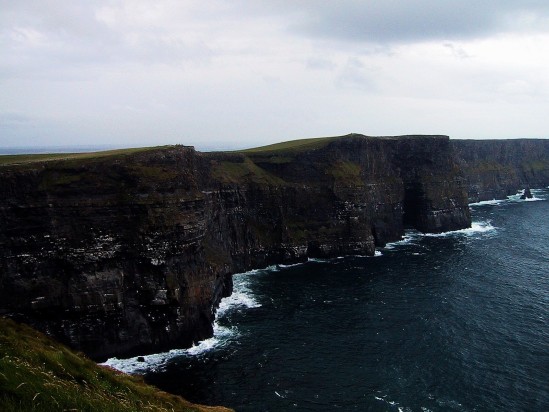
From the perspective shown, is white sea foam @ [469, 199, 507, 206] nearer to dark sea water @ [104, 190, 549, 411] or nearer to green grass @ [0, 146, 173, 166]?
dark sea water @ [104, 190, 549, 411]

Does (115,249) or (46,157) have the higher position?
(46,157)

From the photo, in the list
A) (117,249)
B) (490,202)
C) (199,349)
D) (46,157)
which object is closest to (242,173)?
(46,157)

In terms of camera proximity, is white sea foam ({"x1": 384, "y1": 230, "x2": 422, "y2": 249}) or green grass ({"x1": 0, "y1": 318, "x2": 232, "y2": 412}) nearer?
green grass ({"x1": 0, "y1": 318, "x2": 232, "y2": 412})

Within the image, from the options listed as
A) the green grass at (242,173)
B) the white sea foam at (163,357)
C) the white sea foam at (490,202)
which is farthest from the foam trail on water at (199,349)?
the white sea foam at (490,202)

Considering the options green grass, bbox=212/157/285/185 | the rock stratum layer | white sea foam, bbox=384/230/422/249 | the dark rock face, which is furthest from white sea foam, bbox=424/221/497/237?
the dark rock face

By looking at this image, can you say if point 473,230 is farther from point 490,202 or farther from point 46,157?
point 46,157

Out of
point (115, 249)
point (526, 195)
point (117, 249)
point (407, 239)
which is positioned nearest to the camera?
point (115, 249)

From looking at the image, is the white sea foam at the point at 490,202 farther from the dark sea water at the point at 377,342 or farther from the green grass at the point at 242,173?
the green grass at the point at 242,173

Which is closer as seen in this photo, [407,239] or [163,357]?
[163,357]

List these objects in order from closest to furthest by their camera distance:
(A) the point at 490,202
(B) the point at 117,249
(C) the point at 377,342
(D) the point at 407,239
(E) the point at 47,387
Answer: (E) the point at 47,387, (B) the point at 117,249, (C) the point at 377,342, (D) the point at 407,239, (A) the point at 490,202
